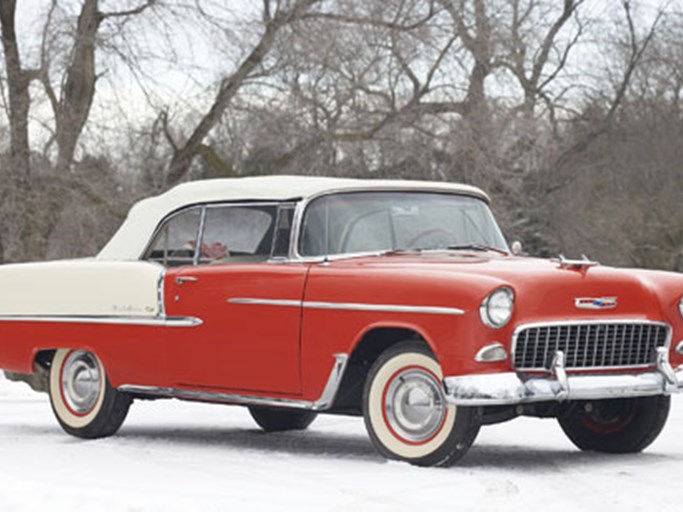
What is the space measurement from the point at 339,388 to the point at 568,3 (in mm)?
27930

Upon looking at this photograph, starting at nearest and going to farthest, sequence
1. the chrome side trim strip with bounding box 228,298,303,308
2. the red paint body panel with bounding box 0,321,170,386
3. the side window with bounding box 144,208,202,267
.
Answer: the chrome side trim strip with bounding box 228,298,303,308 < the red paint body panel with bounding box 0,321,170,386 < the side window with bounding box 144,208,202,267

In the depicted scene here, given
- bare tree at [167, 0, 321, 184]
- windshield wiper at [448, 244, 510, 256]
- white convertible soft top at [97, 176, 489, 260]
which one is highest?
bare tree at [167, 0, 321, 184]

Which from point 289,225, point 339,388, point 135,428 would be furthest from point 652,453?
point 135,428

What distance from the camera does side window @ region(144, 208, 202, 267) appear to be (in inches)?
379

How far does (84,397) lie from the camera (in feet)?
32.6

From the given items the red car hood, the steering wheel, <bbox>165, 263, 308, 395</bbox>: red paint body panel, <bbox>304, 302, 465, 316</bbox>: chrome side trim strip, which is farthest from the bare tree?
<bbox>304, 302, 465, 316</bbox>: chrome side trim strip

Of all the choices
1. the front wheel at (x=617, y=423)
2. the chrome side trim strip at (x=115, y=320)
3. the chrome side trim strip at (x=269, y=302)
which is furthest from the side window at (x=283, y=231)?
the front wheel at (x=617, y=423)

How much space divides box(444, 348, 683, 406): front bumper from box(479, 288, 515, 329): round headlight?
0.26 meters

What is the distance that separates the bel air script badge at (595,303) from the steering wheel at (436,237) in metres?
1.29

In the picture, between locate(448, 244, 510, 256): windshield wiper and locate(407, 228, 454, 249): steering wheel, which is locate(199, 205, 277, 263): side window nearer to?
locate(407, 228, 454, 249): steering wheel

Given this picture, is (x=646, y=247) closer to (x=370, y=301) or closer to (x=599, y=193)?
(x=599, y=193)

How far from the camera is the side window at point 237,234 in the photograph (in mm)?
9047

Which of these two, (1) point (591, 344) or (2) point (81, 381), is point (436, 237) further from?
(2) point (81, 381)

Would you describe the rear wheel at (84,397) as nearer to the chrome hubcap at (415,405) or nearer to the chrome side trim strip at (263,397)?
the chrome side trim strip at (263,397)
